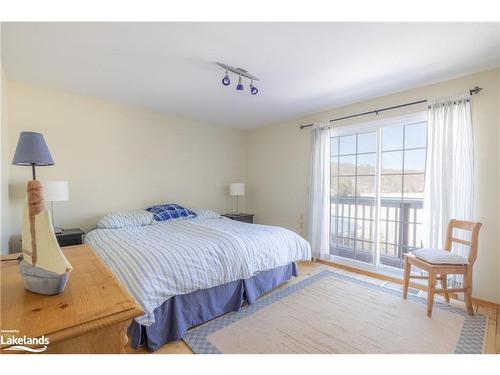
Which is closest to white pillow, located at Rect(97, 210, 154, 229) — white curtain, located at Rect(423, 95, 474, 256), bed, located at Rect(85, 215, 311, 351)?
bed, located at Rect(85, 215, 311, 351)

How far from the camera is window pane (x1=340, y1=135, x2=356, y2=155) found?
3.45 m

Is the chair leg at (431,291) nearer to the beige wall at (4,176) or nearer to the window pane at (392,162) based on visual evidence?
the window pane at (392,162)

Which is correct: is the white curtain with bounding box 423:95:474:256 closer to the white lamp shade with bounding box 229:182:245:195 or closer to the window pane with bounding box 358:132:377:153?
the window pane with bounding box 358:132:377:153

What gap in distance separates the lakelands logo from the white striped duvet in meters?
1.03

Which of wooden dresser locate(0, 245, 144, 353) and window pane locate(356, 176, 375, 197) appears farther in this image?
window pane locate(356, 176, 375, 197)

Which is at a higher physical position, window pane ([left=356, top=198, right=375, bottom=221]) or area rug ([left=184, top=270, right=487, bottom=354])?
window pane ([left=356, top=198, right=375, bottom=221])

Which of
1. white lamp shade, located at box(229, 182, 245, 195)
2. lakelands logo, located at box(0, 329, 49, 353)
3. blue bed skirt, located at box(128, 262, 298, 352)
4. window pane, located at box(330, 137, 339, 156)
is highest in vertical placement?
window pane, located at box(330, 137, 339, 156)

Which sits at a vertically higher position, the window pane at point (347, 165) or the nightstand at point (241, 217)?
the window pane at point (347, 165)

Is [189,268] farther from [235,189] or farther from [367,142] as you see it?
[367,142]

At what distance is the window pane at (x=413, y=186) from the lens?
9.57 ft

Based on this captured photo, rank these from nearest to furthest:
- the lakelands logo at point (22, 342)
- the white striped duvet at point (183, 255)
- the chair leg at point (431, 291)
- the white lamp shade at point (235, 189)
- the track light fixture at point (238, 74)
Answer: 1. the lakelands logo at point (22, 342)
2. the white striped duvet at point (183, 255)
3. the chair leg at point (431, 291)
4. the track light fixture at point (238, 74)
5. the white lamp shade at point (235, 189)

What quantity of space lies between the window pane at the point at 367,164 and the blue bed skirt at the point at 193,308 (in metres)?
1.93

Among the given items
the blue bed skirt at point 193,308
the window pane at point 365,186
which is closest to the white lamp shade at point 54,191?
the blue bed skirt at point 193,308
